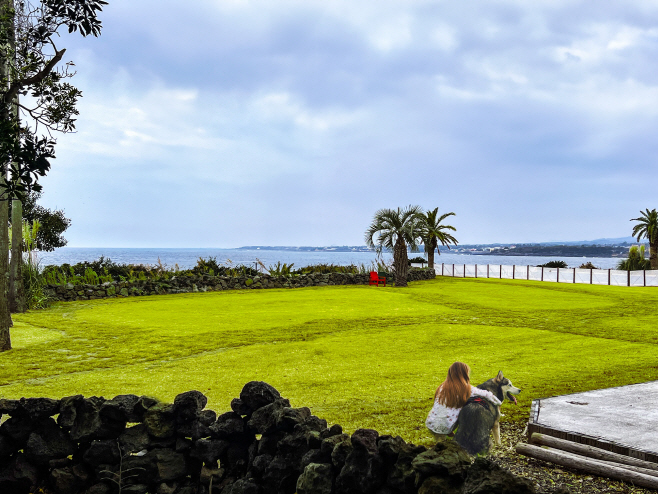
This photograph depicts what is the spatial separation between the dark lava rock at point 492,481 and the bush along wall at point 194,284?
22209 millimetres

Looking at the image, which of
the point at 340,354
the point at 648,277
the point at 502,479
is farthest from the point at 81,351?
the point at 648,277

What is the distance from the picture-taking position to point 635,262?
46.0 meters

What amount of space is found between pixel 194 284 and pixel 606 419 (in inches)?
911

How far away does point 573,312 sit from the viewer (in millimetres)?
17250

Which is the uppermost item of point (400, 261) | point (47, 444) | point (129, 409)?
point (400, 261)

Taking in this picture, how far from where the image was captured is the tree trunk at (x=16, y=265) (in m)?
16.8

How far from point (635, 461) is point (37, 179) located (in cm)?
630

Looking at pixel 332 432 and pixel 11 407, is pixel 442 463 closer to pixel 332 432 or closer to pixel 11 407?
pixel 332 432

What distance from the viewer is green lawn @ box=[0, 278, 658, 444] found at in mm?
7328

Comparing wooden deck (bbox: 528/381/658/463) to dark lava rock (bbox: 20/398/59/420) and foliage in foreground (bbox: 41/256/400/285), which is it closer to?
dark lava rock (bbox: 20/398/59/420)

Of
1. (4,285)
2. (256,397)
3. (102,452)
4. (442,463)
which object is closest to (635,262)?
(4,285)

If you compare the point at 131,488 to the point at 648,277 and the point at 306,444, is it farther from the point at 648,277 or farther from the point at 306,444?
the point at 648,277

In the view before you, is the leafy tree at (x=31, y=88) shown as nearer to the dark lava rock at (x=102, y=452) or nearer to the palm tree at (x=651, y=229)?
the dark lava rock at (x=102, y=452)

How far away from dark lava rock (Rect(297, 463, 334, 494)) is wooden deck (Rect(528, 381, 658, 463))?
281cm
